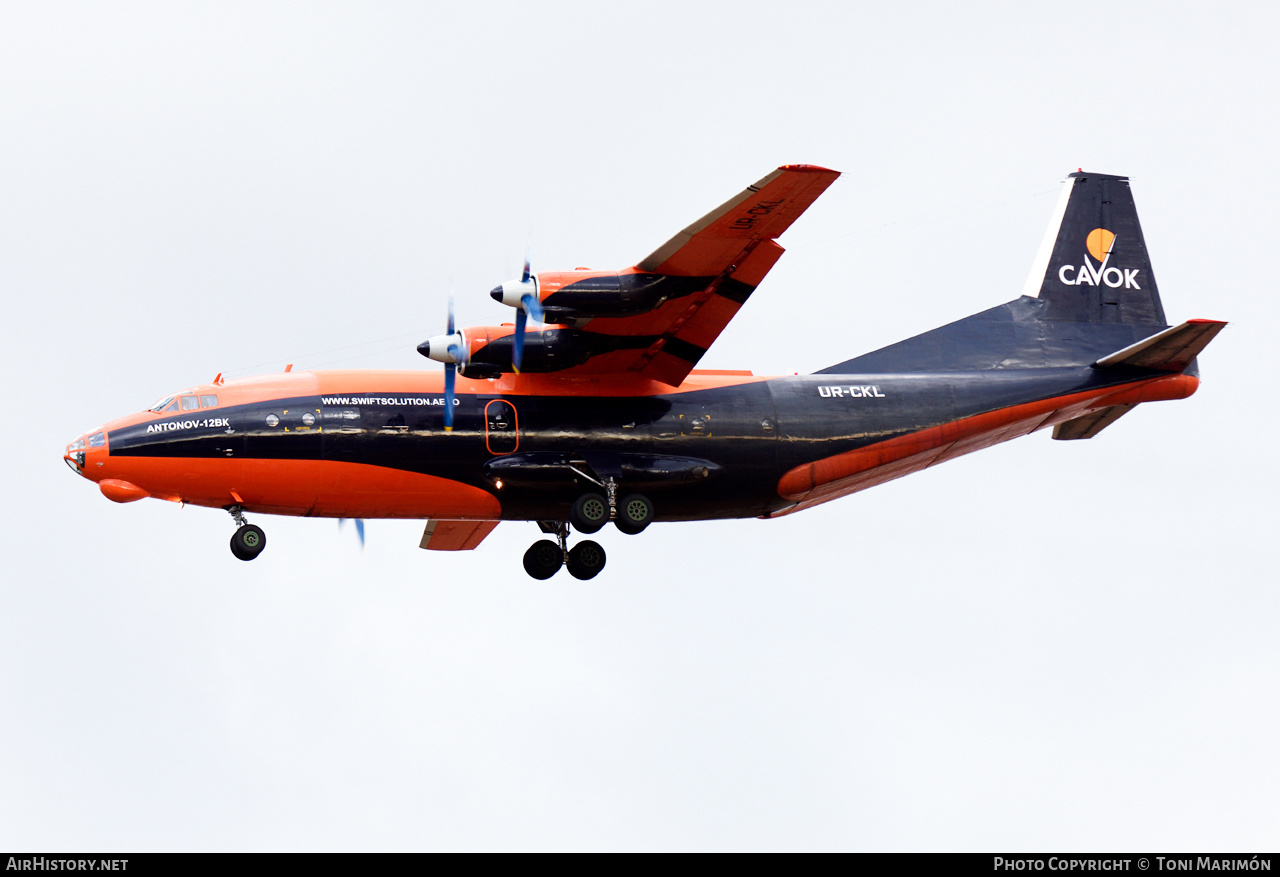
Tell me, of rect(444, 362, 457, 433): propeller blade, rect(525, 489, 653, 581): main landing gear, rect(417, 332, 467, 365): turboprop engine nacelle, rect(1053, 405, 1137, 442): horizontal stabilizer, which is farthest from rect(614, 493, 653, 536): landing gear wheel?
rect(1053, 405, 1137, 442): horizontal stabilizer

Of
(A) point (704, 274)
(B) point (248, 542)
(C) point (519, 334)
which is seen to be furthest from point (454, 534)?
(A) point (704, 274)

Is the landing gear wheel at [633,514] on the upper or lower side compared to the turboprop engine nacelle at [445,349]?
lower

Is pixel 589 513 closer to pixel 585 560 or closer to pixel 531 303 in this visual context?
pixel 585 560

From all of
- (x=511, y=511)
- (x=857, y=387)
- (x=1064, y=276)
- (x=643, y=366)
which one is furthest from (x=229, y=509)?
(x=1064, y=276)

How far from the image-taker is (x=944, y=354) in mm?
30750

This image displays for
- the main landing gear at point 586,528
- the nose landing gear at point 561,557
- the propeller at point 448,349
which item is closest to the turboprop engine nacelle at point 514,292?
the propeller at point 448,349

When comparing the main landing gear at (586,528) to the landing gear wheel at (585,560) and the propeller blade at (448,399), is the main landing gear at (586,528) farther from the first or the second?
the propeller blade at (448,399)

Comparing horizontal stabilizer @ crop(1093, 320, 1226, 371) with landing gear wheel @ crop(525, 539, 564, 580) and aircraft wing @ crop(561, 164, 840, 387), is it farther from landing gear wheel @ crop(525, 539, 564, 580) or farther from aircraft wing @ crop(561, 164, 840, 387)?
landing gear wheel @ crop(525, 539, 564, 580)

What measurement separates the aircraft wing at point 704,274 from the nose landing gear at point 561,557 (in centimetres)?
299

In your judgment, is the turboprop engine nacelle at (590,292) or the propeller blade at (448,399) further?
the propeller blade at (448,399)

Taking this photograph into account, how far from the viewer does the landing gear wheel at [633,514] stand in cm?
2728

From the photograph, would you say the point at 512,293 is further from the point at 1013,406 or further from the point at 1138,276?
the point at 1138,276

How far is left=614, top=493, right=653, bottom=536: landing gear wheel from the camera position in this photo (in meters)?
27.3

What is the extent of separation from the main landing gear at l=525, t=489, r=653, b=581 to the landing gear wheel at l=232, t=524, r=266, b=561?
4783 mm
